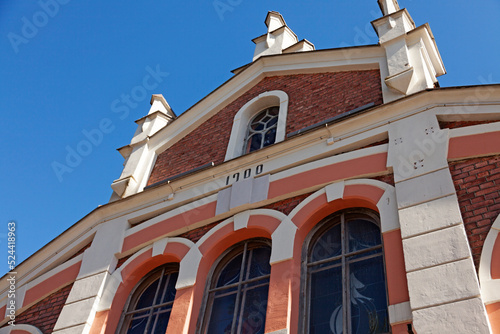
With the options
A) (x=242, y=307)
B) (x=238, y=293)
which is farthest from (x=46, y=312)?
(x=242, y=307)

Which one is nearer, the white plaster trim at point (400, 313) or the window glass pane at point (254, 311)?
the white plaster trim at point (400, 313)

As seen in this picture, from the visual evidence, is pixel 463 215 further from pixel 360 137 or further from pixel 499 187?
pixel 360 137

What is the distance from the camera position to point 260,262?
834cm

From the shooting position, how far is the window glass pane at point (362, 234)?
297 inches

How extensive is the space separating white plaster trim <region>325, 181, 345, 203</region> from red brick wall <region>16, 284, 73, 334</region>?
4.63m

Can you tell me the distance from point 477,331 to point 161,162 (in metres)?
7.76

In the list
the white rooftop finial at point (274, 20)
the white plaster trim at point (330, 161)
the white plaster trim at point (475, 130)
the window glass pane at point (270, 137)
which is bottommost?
the white plaster trim at point (475, 130)

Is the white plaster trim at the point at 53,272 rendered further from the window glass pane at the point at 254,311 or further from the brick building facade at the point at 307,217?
the window glass pane at the point at 254,311

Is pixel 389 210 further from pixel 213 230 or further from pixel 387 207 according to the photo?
pixel 213 230

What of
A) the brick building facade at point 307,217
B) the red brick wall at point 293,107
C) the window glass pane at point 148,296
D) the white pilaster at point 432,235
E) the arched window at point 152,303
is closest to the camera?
the white pilaster at point 432,235

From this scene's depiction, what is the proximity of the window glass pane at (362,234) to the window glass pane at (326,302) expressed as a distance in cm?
43

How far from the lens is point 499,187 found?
6.75 m

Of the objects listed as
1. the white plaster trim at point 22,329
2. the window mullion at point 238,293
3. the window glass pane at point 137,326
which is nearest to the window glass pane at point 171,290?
the window glass pane at point 137,326

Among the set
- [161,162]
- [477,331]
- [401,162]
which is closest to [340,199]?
[401,162]
